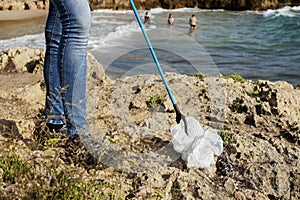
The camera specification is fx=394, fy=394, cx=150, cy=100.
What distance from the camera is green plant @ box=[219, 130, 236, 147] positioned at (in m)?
3.23

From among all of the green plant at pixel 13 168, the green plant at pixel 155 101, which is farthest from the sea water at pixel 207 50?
the green plant at pixel 13 168

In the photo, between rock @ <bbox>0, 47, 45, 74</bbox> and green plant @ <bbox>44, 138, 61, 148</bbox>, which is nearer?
green plant @ <bbox>44, 138, 61, 148</bbox>

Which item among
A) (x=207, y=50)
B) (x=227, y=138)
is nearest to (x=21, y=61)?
(x=227, y=138)

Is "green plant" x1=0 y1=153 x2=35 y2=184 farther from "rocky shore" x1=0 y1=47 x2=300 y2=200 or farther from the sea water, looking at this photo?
the sea water

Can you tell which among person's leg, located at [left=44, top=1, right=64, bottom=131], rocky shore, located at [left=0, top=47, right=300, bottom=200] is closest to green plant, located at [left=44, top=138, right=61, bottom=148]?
rocky shore, located at [left=0, top=47, right=300, bottom=200]

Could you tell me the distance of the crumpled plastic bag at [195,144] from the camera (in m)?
2.89

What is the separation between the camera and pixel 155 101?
408 cm

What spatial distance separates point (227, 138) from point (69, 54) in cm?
148

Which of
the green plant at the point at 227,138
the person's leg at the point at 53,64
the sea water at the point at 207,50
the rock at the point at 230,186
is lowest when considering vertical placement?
the sea water at the point at 207,50

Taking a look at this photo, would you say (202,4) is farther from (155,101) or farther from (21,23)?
(155,101)

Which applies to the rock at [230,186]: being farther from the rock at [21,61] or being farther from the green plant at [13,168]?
the rock at [21,61]

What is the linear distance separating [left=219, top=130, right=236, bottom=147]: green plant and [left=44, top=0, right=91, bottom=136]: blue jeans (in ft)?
3.87

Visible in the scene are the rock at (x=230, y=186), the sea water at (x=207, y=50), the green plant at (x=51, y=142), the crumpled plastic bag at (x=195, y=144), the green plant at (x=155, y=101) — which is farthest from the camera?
the sea water at (x=207, y=50)

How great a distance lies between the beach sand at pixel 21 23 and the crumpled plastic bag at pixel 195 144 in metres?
17.0
